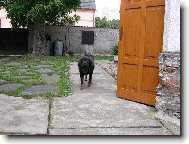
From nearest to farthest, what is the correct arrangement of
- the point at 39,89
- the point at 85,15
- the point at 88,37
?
the point at 39,89
the point at 88,37
the point at 85,15

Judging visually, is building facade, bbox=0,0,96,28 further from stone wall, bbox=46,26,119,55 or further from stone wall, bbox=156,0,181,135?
stone wall, bbox=156,0,181,135

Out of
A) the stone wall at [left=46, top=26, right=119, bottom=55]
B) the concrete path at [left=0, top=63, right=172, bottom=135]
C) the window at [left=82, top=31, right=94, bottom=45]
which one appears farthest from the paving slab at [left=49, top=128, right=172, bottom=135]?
the window at [left=82, top=31, right=94, bottom=45]

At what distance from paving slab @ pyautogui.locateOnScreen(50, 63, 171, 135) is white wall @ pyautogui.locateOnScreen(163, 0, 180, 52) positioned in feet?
4.15

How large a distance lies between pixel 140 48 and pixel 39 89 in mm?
2879

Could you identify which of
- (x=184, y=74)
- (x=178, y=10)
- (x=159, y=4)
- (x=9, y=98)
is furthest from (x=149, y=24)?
(x=9, y=98)

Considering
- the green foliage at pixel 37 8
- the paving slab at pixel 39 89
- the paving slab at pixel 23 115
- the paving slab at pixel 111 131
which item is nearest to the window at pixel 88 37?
the green foliage at pixel 37 8

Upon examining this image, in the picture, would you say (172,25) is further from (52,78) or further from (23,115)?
(52,78)

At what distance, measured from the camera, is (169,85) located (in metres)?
5.68

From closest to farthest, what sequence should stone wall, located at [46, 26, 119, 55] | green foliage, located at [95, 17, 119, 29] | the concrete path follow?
1. the concrete path
2. stone wall, located at [46, 26, 119, 55]
3. green foliage, located at [95, 17, 119, 29]

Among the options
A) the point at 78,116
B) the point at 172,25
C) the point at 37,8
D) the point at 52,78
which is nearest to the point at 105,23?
the point at 37,8

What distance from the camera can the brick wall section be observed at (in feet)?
18.3

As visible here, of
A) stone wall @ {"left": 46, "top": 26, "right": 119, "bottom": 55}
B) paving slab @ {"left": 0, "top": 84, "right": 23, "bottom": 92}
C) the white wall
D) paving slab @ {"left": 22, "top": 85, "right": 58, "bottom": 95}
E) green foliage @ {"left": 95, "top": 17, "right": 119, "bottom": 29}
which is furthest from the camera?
green foliage @ {"left": 95, "top": 17, "right": 119, "bottom": 29}

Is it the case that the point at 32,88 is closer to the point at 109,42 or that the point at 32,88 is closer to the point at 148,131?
the point at 148,131

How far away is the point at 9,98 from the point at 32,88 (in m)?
1.29
